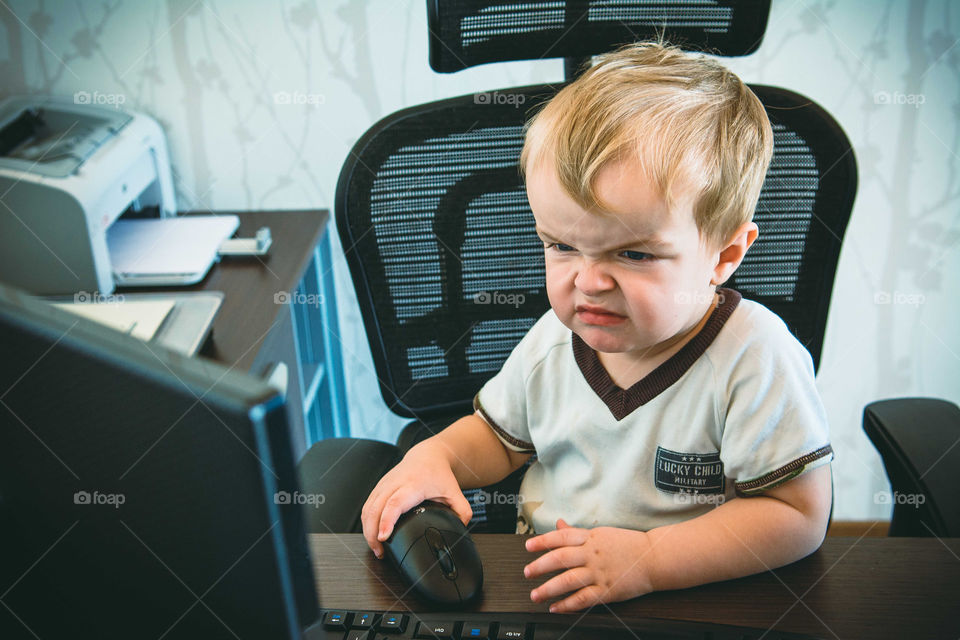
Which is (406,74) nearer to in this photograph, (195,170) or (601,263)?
(195,170)

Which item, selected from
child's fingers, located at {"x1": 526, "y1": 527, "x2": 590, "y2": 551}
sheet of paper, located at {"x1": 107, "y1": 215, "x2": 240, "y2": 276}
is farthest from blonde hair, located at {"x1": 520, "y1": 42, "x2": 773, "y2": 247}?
sheet of paper, located at {"x1": 107, "y1": 215, "x2": 240, "y2": 276}

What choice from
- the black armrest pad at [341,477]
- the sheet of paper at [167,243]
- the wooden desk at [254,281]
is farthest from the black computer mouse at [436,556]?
the sheet of paper at [167,243]

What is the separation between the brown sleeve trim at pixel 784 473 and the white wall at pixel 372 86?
112 cm

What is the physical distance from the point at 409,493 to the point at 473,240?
1.26ft

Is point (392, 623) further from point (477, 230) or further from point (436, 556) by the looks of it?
point (477, 230)

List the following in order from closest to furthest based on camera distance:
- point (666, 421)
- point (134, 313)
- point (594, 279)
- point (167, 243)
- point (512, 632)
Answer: point (512, 632) → point (594, 279) → point (666, 421) → point (134, 313) → point (167, 243)

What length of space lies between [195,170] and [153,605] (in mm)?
1576

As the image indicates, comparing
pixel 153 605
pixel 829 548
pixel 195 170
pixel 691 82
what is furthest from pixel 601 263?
pixel 195 170

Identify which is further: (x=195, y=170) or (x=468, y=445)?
(x=195, y=170)

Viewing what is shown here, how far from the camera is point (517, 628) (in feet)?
1.93

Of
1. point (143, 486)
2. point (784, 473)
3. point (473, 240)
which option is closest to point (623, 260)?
point (784, 473)

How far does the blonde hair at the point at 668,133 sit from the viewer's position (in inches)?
26.1

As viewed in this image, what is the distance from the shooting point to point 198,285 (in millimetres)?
1445

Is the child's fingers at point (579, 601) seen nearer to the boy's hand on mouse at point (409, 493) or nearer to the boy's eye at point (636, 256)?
the boy's hand on mouse at point (409, 493)
